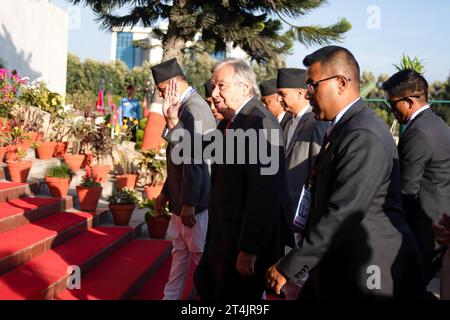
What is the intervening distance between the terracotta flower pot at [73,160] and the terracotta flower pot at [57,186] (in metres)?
1.55

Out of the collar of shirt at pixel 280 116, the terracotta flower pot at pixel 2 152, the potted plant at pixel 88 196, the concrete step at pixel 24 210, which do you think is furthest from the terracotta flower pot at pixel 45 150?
the collar of shirt at pixel 280 116

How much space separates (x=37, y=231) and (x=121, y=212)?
1.28 metres

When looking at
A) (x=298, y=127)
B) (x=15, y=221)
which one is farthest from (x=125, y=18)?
(x=298, y=127)

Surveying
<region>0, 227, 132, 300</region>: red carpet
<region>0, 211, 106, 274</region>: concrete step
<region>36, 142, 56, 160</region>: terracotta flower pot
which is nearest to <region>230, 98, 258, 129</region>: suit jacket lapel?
<region>0, 227, 132, 300</region>: red carpet

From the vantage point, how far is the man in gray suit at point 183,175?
315cm

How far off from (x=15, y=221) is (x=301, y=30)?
336 inches

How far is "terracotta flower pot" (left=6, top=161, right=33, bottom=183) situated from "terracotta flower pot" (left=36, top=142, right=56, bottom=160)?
4.08 feet

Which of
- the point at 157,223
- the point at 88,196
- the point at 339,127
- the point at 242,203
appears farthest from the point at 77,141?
the point at 339,127

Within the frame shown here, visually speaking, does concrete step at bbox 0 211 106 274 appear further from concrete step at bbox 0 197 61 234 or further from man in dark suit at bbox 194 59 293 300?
man in dark suit at bbox 194 59 293 300

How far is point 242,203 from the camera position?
2480 millimetres

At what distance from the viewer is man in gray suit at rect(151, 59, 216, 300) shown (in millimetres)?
3150

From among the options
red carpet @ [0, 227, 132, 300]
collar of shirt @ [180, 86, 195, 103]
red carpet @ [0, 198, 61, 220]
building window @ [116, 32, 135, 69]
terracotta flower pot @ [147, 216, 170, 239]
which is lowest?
red carpet @ [0, 227, 132, 300]

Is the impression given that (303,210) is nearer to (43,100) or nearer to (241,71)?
(241,71)

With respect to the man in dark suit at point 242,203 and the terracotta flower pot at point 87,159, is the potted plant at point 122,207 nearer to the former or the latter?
the terracotta flower pot at point 87,159
